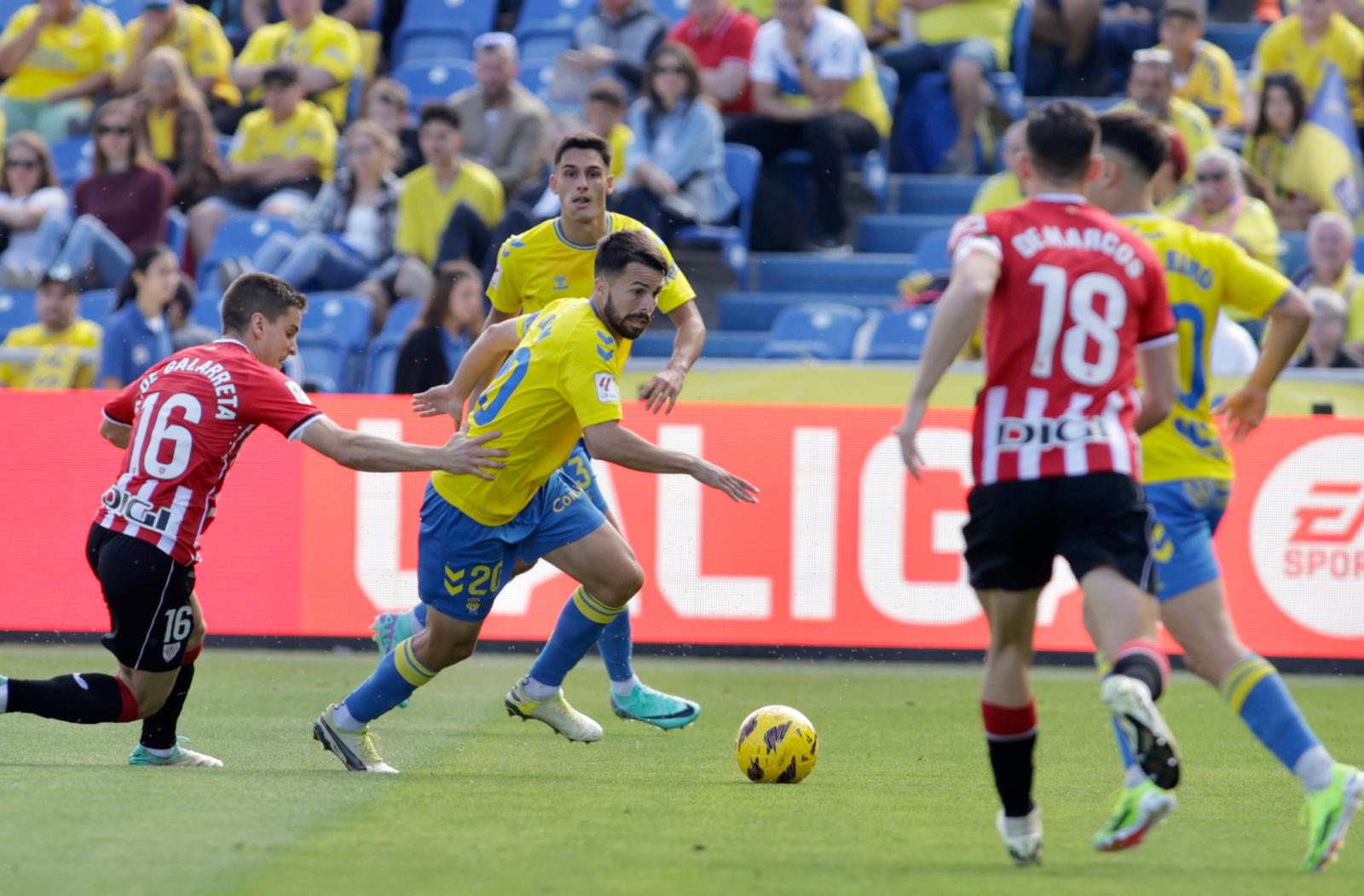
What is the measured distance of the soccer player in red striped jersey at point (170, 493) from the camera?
6.87 meters

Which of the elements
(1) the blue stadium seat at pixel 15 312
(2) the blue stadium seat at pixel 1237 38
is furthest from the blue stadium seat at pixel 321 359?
(2) the blue stadium seat at pixel 1237 38

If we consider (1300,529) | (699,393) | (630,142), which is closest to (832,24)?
(630,142)

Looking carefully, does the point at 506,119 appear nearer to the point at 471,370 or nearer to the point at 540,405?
the point at 471,370

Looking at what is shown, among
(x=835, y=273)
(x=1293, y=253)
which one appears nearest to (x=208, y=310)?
(x=835, y=273)

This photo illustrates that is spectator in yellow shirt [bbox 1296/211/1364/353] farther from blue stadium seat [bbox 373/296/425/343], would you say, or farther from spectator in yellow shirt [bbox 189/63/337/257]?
spectator in yellow shirt [bbox 189/63/337/257]

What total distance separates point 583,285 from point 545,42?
30.3 feet

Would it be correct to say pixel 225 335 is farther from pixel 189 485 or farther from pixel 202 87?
pixel 202 87

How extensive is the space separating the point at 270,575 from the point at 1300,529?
611 centimetres

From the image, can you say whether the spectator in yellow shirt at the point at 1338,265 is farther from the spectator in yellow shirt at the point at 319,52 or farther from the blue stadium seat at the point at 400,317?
the spectator in yellow shirt at the point at 319,52

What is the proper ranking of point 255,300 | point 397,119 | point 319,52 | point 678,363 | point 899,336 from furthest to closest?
point 319,52
point 397,119
point 899,336
point 678,363
point 255,300

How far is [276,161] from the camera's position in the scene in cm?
1582

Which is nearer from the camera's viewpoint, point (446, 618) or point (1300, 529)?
point (446, 618)

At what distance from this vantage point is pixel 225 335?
7094 millimetres

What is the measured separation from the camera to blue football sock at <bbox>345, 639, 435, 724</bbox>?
699cm
